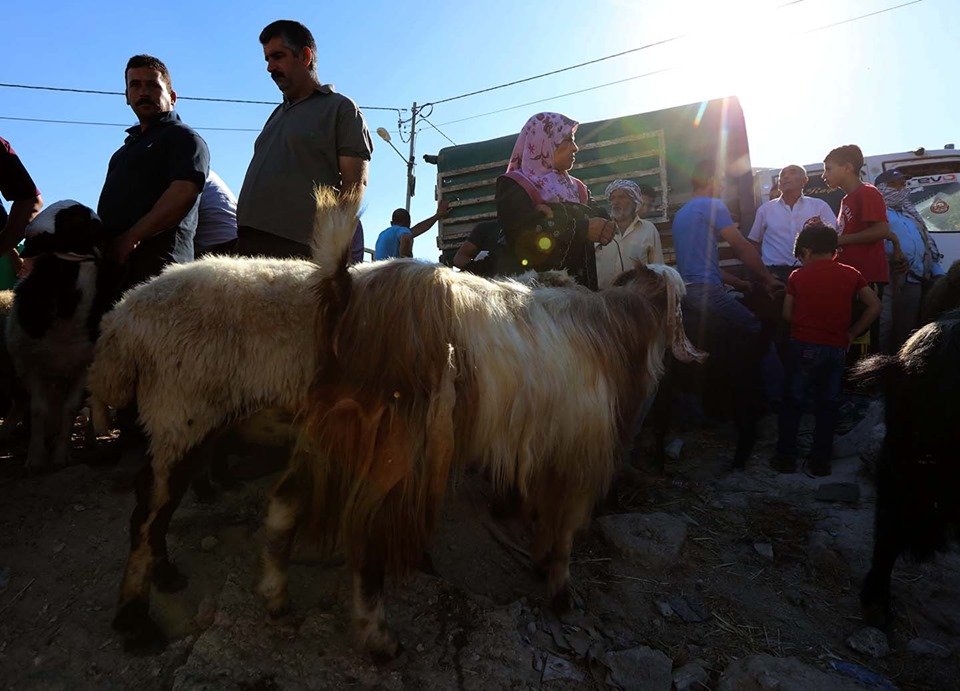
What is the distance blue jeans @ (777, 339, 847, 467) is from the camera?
14.6ft

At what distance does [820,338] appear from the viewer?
4457 mm

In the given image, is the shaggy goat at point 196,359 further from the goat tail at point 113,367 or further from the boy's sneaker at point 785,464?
the boy's sneaker at point 785,464

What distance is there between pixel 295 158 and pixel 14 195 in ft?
7.19

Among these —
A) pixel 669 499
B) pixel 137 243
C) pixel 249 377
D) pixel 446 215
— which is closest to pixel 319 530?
pixel 249 377

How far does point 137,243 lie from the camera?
3104 millimetres

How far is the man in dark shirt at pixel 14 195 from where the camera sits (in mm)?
3762

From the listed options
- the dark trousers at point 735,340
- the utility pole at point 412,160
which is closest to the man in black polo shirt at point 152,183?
the dark trousers at point 735,340

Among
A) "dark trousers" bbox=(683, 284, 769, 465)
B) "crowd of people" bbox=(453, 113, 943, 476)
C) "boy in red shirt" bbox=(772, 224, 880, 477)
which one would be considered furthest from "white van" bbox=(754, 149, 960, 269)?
"dark trousers" bbox=(683, 284, 769, 465)

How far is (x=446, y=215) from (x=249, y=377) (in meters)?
6.66

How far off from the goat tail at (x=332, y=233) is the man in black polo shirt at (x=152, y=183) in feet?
4.85

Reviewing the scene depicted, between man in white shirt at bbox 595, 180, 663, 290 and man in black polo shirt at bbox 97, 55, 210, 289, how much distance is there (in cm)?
305

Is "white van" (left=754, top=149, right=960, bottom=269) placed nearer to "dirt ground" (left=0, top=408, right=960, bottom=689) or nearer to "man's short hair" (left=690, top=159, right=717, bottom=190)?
"man's short hair" (left=690, top=159, right=717, bottom=190)

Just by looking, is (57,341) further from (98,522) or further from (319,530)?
(319,530)

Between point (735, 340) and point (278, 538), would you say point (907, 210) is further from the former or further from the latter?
point (278, 538)
